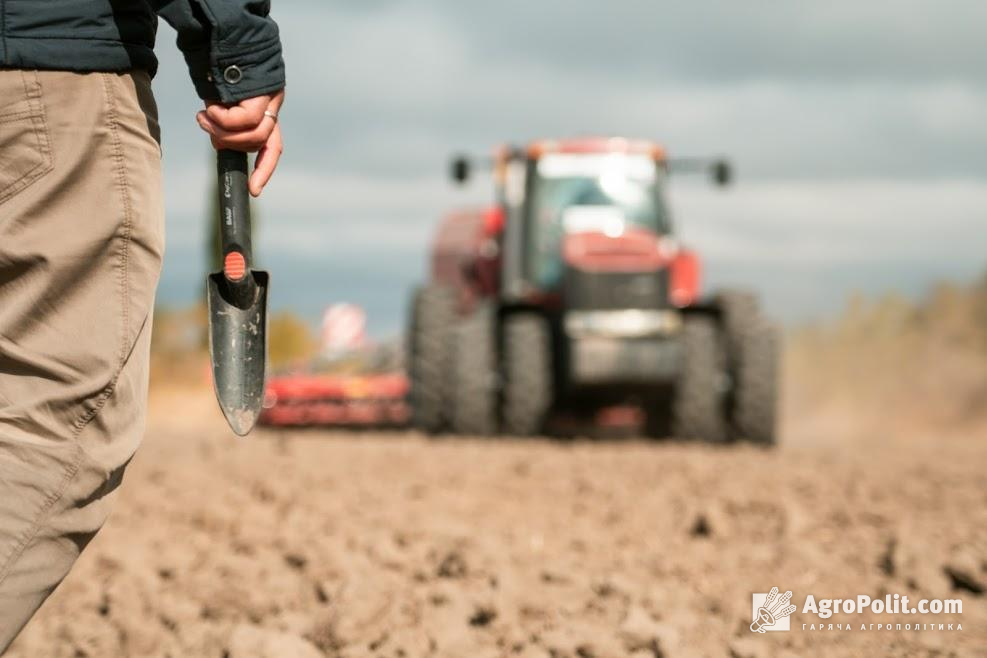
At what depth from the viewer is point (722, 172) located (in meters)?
10.1

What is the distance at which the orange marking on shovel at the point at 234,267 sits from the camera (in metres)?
2.14

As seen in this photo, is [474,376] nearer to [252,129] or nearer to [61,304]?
[252,129]

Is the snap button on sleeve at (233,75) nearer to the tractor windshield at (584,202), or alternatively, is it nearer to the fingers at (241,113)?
the fingers at (241,113)

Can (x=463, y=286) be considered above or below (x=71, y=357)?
below

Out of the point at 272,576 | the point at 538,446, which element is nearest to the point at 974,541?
the point at 272,576

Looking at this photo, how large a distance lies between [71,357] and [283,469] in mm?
4564

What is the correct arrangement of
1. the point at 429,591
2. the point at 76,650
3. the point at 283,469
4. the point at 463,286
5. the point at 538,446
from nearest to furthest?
the point at 76,650, the point at 429,591, the point at 283,469, the point at 538,446, the point at 463,286

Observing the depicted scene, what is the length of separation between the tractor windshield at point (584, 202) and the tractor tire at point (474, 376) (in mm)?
753

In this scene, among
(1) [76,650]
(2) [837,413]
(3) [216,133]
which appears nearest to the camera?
(3) [216,133]

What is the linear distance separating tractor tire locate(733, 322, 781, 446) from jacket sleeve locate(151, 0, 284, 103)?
25.6 feet

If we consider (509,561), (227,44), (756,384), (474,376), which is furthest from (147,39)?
(756,384)

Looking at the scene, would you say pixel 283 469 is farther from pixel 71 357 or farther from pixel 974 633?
pixel 71 357

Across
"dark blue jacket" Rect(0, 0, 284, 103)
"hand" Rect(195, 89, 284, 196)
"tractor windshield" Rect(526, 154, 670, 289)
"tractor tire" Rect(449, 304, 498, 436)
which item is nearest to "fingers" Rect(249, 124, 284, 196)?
"hand" Rect(195, 89, 284, 196)

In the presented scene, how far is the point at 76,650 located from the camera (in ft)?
9.87
